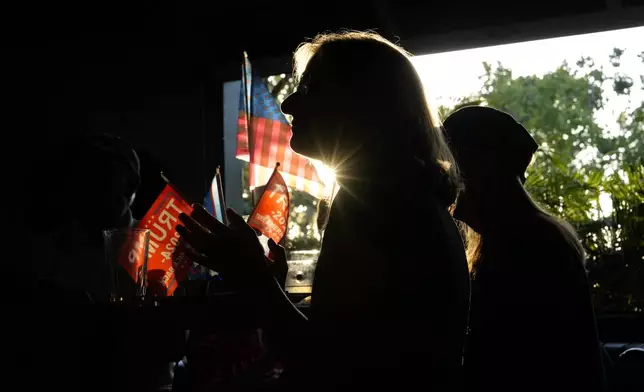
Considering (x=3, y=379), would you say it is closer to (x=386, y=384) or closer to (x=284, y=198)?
(x=386, y=384)

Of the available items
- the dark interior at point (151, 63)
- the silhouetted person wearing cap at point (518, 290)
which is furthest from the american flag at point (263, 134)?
the silhouetted person wearing cap at point (518, 290)

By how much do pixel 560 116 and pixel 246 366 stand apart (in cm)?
1053

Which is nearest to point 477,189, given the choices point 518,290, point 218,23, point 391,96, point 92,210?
point 518,290

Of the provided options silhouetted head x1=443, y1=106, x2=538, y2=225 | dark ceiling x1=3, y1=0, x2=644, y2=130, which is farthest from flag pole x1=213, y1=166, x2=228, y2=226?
dark ceiling x1=3, y1=0, x2=644, y2=130

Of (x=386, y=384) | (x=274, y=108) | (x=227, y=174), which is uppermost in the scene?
(x=274, y=108)

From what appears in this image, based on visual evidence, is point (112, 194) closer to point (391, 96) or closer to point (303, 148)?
point (303, 148)

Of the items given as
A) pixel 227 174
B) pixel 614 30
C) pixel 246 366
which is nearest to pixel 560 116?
pixel 614 30

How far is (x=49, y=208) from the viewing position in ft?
14.1

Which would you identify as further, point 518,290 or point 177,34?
point 177,34

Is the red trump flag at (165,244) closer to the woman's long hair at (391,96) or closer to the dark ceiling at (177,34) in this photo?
the woman's long hair at (391,96)

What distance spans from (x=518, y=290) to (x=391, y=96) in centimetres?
93

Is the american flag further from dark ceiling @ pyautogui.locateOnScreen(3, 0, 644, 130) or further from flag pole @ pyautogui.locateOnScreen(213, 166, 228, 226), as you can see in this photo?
flag pole @ pyautogui.locateOnScreen(213, 166, 228, 226)

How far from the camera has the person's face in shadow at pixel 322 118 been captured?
3.52 feet

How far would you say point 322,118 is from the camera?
42.8 inches
